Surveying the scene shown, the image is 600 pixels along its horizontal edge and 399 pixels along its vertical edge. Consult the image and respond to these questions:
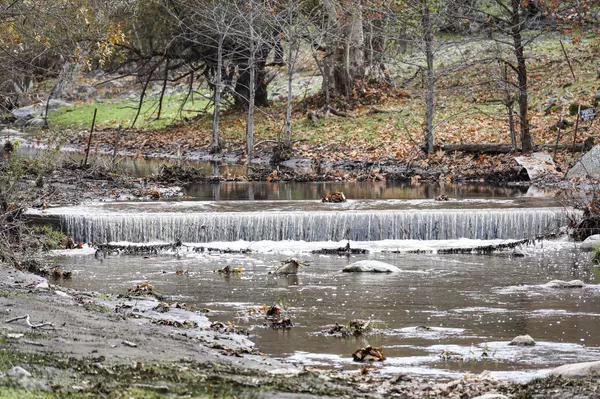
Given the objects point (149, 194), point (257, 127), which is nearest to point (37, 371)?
point (149, 194)

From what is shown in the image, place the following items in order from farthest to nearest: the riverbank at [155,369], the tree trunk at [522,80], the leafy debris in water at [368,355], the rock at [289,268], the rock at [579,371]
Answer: the tree trunk at [522,80], the rock at [289,268], the leafy debris in water at [368,355], the rock at [579,371], the riverbank at [155,369]

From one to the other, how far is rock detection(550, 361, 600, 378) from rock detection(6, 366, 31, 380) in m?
3.97

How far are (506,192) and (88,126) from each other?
81.1ft

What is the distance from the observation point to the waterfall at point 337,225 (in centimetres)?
1697

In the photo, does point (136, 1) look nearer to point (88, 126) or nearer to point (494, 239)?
point (88, 126)

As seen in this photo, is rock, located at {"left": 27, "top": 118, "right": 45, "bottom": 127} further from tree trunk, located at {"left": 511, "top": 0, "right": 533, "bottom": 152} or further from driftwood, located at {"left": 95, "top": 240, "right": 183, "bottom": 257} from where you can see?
driftwood, located at {"left": 95, "top": 240, "right": 183, "bottom": 257}

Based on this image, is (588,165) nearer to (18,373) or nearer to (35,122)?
(18,373)

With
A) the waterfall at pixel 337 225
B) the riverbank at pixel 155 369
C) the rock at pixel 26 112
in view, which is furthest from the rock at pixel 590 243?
the rock at pixel 26 112

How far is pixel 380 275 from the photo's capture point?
44.2ft

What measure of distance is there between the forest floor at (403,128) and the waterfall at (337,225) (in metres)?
5.78

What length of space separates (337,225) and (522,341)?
26.8 ft

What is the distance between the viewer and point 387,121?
2978 cm

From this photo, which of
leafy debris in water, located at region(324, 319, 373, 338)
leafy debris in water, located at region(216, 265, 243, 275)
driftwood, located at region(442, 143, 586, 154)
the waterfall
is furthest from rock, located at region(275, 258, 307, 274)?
driftwood, located at region(442, 143, 586, 154)

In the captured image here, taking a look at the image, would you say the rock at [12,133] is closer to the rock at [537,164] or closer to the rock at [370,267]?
the rock at [537,164]
